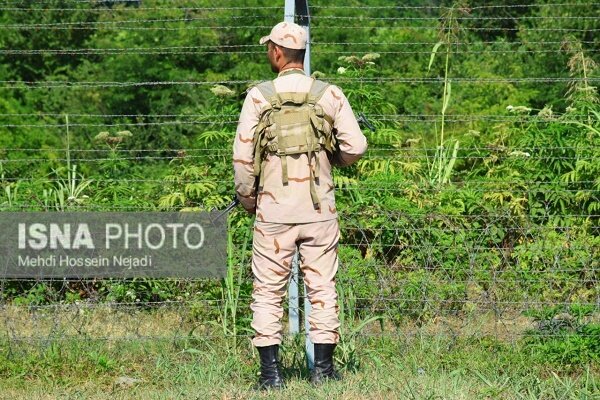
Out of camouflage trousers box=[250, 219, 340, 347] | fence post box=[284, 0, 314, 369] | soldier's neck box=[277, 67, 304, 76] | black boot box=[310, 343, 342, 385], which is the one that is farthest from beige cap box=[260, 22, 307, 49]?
black boot box=[310, 343, 342, 385]

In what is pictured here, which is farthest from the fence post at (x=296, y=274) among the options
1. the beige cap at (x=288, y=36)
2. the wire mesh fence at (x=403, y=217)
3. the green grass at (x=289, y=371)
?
the beige cap at (x=288, y=36)

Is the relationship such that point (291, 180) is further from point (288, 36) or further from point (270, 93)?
point (288, 36)

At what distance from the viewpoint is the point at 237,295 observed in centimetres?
627

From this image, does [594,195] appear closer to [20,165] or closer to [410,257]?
[410,257]

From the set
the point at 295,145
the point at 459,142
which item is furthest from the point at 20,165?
the point at 295,145

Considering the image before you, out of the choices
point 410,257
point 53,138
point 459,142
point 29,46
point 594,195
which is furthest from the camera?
point 29,46

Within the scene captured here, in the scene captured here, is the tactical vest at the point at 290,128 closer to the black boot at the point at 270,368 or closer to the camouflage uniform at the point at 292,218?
the camouflage uniform at the point at 292,218

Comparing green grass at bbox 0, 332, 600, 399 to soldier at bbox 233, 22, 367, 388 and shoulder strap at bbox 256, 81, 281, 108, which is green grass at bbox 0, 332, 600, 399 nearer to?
soldier at bbox 233, 22, 367, 388

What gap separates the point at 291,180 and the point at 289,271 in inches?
18.4

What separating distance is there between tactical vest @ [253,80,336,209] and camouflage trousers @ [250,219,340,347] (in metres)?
0.17

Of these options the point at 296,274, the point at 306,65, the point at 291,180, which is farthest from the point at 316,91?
the point at 296,274

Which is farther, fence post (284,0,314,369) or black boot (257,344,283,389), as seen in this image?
fence post (284,0,314,369)

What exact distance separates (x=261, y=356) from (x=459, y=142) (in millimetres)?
3670

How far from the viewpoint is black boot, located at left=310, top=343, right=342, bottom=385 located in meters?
5.32
